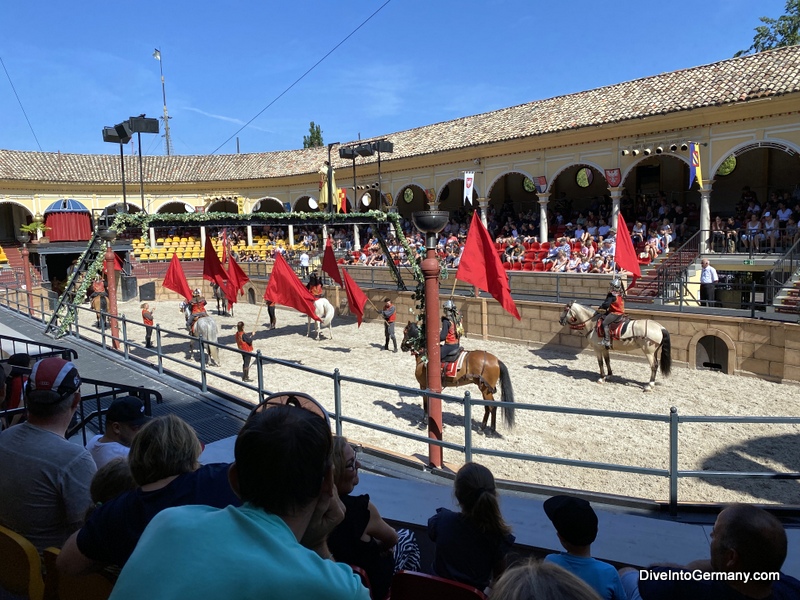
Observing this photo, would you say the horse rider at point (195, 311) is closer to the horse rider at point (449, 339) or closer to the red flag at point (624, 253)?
the horse rider at point (449, 339)

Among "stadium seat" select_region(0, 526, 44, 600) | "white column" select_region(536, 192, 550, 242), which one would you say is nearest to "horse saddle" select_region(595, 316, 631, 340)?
"white column" select_region(536, 192, 550, 242)

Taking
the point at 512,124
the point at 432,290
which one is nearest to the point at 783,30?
the point at 512,124

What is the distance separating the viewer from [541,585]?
1.50 meters

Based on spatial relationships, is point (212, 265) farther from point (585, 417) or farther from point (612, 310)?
point (585, 417)

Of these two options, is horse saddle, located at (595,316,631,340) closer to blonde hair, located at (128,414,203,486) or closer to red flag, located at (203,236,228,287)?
red flag, located at (203,236,228,287)

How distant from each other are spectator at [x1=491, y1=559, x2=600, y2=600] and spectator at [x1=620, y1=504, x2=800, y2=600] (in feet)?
4.02

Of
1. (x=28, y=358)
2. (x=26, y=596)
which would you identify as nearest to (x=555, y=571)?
(x=26, y=596)

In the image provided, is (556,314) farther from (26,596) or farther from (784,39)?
(784,39)

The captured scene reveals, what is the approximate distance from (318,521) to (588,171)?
93.6 ft

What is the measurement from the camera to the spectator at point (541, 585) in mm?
1479

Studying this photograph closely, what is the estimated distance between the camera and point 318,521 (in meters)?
1.88

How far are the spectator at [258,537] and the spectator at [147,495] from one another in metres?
0.89

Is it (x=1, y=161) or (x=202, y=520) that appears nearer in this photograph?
(x=202, y=520)

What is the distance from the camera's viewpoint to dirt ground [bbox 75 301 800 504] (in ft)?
28.1
